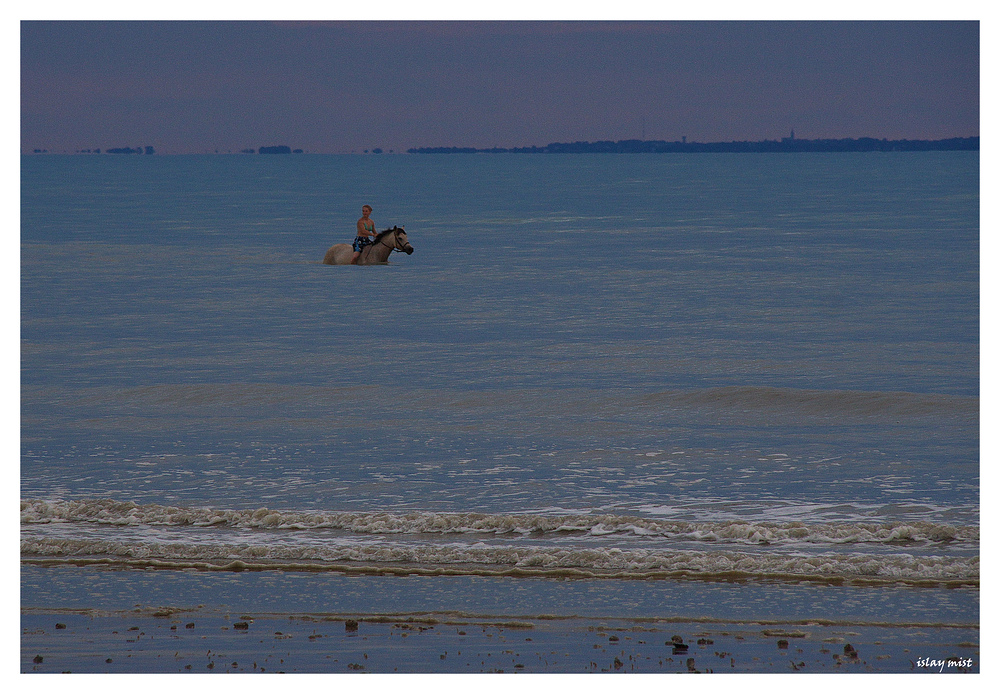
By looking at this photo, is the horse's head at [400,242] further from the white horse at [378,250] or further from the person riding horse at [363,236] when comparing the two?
the person riding horse at [363,236]

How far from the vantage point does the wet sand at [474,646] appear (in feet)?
22.9

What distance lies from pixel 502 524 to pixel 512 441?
289 cm

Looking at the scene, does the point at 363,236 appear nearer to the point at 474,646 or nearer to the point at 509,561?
the point at 509,561

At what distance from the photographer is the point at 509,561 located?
28.5ft

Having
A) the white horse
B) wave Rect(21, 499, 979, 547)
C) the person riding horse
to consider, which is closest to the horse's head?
the white horse

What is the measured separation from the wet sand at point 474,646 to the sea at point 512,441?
0.13 m

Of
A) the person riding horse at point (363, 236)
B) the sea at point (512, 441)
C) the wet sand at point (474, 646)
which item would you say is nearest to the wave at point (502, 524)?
the sea at point (512, 441)

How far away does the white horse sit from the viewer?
1134 inches

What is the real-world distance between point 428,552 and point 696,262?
23862 millimetres

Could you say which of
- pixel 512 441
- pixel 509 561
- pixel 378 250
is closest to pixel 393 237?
pixel 378 250

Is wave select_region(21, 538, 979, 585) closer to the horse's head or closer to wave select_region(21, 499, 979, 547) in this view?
wave select_region(21, 499, 979, 547)

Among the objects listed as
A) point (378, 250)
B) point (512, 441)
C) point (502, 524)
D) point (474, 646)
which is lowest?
point (474, 646)

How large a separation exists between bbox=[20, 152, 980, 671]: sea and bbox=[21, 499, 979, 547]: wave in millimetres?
27

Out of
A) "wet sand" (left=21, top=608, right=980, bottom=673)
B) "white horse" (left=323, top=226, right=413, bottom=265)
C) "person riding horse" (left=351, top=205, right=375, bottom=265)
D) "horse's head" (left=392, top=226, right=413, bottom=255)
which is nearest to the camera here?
"wet sand" (left=21, top=608, right=980, bottom=673)
